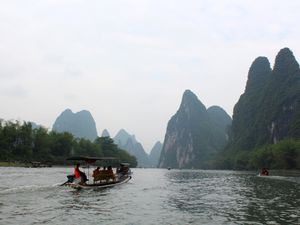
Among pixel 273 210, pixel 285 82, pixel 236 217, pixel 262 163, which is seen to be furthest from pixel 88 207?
pixel 285 82

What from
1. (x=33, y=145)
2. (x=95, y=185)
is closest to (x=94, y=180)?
(x=95, y=185)

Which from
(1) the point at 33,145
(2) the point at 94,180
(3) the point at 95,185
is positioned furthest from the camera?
(1) the point at 33,145

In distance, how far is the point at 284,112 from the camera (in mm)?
186000

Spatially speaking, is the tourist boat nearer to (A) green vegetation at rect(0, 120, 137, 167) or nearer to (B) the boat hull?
(B) the boat hull

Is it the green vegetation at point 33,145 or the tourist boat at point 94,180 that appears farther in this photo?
the green vegetation at point 33,145

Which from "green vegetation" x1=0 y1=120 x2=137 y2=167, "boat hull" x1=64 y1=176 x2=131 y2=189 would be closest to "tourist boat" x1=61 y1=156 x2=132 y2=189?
"boat hull" x1=64 y1=176 x2=131 y2=189

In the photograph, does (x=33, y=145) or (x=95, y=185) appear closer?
(x=95, y=185)

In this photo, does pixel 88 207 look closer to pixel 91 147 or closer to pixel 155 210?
pixel 155 210

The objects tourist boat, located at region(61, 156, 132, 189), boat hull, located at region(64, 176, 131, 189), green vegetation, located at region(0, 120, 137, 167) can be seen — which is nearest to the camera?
boat hull, located at region(64, 176, 131, 189)

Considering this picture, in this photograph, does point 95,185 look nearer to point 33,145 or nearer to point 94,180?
point 94,180

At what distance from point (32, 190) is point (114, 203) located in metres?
9.00

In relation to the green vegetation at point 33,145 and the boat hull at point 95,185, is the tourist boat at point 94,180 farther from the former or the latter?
the green vegetation at point 33,145

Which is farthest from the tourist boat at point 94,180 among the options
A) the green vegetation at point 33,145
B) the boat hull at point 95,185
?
the green vegetation at point 33,145

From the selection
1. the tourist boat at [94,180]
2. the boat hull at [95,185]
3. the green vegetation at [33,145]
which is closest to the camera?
the boat hull at [95,185]
